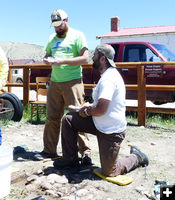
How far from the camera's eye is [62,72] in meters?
4.10

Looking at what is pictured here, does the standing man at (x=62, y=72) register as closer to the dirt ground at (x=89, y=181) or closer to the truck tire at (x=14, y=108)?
the dirt ground at (x=89, y=181)

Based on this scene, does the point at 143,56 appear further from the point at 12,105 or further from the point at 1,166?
the point at 1,166

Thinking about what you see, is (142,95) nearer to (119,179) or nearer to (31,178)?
(119,179)

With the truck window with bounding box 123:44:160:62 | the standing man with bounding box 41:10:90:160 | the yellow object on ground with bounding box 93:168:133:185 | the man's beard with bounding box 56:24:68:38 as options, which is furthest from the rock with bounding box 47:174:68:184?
the truck window with bounding box 123:44:160:62

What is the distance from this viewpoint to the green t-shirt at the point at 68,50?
4.02 metres

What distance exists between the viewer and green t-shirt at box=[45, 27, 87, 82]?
13.2ft

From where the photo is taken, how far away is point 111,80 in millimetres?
3238

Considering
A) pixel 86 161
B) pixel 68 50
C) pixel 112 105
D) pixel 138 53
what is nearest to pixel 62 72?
pixel 68 50

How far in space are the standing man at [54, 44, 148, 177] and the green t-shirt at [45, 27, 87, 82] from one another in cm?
67

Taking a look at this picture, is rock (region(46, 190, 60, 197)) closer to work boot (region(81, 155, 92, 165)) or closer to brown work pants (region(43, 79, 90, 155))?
work boot (region(81, 155, 92, 165))

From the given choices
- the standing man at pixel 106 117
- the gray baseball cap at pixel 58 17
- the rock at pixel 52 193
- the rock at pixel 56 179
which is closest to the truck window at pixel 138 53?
the gray baseball cap at pixel 58 17

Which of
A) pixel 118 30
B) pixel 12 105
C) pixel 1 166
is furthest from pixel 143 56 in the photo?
pixel 118 30

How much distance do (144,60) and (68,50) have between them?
13.6ft

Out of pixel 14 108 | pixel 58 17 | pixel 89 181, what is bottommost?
pixel 89 181
